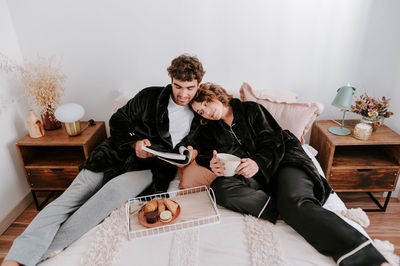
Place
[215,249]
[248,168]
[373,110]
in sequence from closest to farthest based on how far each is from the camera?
1. [215,249]
2. [248,168]
3. [373,110]

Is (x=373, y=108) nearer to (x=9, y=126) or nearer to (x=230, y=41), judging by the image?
(x=230, y=41)

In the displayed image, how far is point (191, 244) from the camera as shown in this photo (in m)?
1.17

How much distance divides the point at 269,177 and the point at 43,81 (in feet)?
5.82

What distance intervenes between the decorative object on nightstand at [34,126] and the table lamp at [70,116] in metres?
0.20

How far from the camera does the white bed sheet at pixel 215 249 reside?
1090 mm

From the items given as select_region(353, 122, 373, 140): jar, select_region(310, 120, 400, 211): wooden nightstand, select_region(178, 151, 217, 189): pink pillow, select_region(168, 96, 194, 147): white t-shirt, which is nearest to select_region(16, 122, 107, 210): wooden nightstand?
select_region(168, 96, 194, 147): white t-shirt

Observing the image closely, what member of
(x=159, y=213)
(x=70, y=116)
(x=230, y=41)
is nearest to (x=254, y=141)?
(x=159, y=213)

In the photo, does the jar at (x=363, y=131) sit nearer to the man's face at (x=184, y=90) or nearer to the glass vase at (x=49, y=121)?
the man's face at (x=184, y=90)

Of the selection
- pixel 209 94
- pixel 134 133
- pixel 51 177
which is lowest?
pixel 51 177

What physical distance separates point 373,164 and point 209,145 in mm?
1222

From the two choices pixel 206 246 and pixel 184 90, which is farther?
pixel 184 90

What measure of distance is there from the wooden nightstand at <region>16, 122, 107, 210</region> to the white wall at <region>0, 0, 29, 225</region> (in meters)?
0.11

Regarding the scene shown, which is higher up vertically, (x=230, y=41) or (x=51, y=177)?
(x=230, y=41)

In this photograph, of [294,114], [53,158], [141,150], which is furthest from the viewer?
[53,158]
